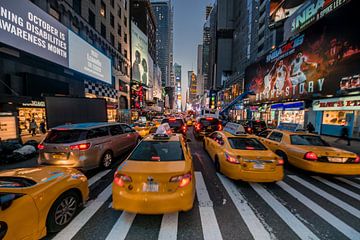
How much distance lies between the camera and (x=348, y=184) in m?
5.04

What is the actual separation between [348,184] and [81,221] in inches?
303

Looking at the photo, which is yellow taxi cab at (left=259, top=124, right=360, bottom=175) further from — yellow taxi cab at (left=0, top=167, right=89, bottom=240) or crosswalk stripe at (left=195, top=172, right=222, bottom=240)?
yellow taxi cab at (left=0, top=167, right=89, bottom=240)

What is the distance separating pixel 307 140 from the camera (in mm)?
6164

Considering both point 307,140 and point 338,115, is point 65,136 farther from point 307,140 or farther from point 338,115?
point 338,115

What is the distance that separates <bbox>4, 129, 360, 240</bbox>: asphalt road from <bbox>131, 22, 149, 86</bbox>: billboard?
36320mm

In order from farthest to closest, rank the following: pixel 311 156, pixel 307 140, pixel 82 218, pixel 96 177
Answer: pixel 307 140 < pixel 96 177 < pixel 311 156 < pixel 82 218

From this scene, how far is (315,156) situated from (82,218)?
6.79 m

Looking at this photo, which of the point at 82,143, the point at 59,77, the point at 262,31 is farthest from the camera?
the point at 262,31

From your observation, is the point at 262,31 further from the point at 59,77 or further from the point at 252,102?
the point at 59,77

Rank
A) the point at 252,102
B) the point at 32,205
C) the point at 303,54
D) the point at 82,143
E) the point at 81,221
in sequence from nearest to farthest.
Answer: the point at 32,205
the point at 81,221
the point at 82,143
the point at 303,54
the point at 252,102

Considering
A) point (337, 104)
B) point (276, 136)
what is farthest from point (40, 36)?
point (337, 104)

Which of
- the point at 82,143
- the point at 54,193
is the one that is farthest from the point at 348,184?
the point at 82,143

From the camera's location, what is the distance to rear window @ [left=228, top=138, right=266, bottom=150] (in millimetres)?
5179

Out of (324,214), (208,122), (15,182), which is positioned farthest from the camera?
(208,122)
